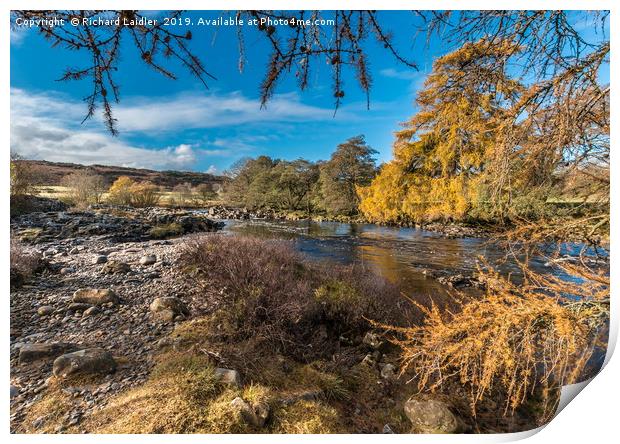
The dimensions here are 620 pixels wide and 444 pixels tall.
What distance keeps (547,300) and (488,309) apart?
231 mm

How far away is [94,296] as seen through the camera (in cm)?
182

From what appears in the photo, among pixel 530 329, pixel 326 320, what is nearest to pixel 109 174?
pixel 326 320

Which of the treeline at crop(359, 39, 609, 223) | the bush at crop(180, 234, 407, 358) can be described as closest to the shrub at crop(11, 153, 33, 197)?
A: the bush at crop(180, 234, 407, 358)

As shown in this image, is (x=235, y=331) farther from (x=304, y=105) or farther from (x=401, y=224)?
(x=401, y=224)

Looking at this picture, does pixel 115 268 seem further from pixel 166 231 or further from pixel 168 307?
pixel 166 231

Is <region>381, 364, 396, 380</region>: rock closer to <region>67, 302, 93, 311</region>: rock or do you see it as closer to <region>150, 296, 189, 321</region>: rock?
<region>150, 296, 189, 321</region>: rock

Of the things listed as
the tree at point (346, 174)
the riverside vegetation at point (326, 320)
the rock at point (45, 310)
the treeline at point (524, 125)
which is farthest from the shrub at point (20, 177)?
the treeline at point (524, 125)

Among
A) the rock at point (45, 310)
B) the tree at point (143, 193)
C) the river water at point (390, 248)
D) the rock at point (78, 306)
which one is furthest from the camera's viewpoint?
the river water at point (390, 248)

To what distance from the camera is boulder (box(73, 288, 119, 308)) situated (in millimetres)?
1790

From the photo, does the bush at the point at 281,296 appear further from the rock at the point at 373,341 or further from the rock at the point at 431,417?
the rock at the point at 431,417

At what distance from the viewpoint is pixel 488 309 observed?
1.30 m

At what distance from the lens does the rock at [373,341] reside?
8.31ft

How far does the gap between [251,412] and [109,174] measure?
1.55 metres

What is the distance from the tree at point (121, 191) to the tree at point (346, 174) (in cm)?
147
